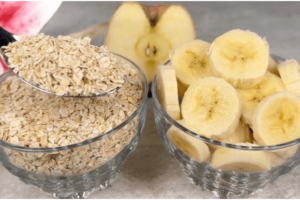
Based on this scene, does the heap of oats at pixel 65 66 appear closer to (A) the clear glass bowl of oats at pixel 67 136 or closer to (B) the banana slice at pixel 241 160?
(A) the clear glass bowl of oats at pixel 67 136

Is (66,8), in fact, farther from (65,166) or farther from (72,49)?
(65,166)

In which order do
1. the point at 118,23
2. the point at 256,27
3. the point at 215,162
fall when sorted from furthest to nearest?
the point at 256,27 < the point at 118,23 < the point at 215,162

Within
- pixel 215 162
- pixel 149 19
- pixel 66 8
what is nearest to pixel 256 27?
pixel 149 19

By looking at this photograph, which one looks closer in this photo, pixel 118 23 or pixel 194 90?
pixel 194 90

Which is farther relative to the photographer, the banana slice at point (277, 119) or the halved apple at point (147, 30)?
the halved apple at point (147, 30)

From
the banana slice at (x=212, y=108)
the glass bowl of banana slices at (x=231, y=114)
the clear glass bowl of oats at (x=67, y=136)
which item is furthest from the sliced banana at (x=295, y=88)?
the clear glass bowl of oats at (x=67, y=136)

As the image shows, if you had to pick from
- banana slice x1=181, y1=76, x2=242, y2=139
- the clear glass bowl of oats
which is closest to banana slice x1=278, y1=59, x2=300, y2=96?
banana slice x1=181, y1=76, x2=242, y2=139

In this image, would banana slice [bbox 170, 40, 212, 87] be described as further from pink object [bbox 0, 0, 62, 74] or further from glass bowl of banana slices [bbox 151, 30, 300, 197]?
pink object [bbox 0, 0, 62, 74]
